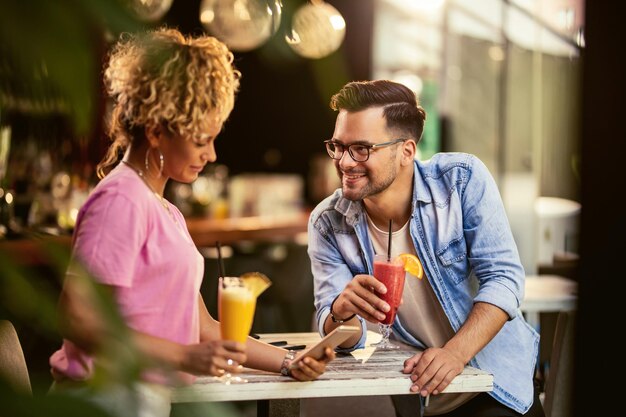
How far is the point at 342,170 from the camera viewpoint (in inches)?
105

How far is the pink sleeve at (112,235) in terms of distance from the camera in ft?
5.74

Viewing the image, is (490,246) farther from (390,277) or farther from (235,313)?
(235,313)

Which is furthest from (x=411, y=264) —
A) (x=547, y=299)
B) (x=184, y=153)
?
(x=547, y=299)

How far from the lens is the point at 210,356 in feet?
5.82

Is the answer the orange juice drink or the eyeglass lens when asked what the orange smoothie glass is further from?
the eyeglass lens

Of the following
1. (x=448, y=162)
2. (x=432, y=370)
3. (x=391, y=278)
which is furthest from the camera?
(x=448, y=162)

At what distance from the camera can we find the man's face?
2668 millimetres

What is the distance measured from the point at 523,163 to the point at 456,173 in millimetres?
5211

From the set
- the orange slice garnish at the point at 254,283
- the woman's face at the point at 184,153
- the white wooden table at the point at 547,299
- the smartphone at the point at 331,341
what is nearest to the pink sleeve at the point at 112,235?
the woman's face at the point at 184,153

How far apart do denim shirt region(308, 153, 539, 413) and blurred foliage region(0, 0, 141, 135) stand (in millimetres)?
2141

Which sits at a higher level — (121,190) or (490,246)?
(121,190)

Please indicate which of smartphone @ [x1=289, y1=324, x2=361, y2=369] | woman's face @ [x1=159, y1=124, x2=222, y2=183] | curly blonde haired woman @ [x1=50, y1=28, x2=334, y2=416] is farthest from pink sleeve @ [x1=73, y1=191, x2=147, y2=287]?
smartphone @ [x1=289, y1=324, x2=361, y2=369]

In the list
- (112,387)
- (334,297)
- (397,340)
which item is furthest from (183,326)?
(112,387)

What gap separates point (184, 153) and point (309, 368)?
0.62 meters
